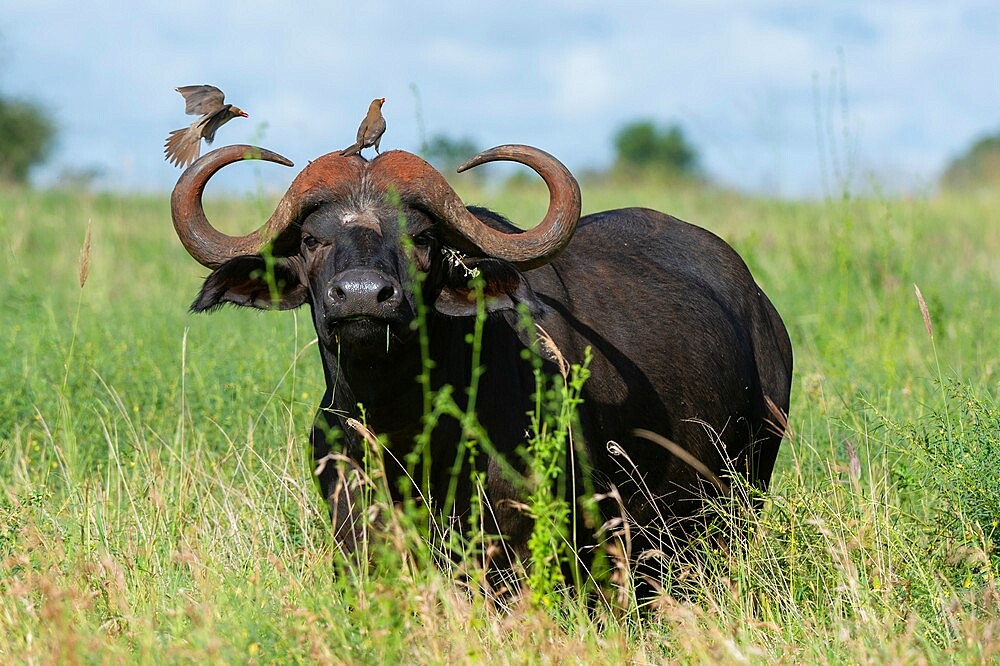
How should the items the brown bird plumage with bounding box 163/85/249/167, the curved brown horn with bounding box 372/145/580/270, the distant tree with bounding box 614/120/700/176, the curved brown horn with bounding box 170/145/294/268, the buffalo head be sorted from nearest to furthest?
the buffalo head → the curved brown horn with bounding box 372/145/580/270 → the curved brown horn with bounding box 170/145/294/268 → the brown bird plumage with bounding box 163/85/249/167 → the distant tree with bounding box 614/120/700/176

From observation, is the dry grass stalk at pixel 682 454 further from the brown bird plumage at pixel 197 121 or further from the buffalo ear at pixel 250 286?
the brown bird plumage at pixel 197 121

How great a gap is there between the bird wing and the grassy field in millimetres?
973

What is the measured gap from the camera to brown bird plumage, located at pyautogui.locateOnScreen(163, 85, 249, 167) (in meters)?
5.04

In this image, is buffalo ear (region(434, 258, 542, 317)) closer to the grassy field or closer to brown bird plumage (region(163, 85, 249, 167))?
the grassy field

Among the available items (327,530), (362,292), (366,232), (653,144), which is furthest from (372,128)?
(653,144)

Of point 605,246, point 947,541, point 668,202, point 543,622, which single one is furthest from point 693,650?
point 668,202

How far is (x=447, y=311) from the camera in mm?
4566

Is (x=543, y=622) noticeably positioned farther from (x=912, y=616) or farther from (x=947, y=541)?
(x=947, y=541)

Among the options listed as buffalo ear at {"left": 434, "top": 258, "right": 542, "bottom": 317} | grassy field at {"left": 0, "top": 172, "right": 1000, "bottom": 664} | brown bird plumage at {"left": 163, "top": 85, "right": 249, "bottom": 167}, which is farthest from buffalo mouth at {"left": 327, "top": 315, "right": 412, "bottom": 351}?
brown bird plumage at {"left": 163, "top": 85, "right": 249, "bottom": 167}

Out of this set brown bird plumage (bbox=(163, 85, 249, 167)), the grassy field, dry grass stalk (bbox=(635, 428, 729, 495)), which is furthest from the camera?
brown bird plumage (bbox=(163, 85, 249, 167))

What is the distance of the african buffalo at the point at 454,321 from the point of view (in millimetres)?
4277

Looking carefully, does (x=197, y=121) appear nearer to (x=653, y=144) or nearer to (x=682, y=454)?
(x=682, y=454)

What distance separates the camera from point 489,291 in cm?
459

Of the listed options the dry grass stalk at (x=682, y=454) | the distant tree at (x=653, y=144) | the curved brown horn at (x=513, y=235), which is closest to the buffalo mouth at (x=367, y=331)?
the curved brown horn at (x=513, y=235)
